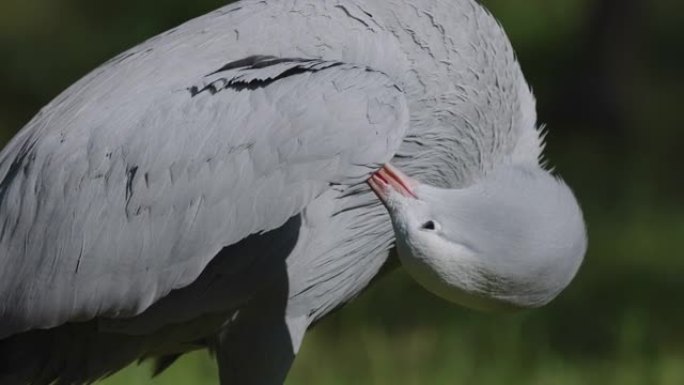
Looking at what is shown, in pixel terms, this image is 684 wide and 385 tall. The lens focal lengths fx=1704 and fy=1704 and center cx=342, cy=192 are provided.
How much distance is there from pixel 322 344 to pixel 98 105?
2233mm

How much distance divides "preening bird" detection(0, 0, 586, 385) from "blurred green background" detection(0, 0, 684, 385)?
4.11ft

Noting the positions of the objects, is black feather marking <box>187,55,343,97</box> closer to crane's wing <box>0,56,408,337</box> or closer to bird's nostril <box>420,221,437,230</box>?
crane's wing <box>0,56,408,337</box>

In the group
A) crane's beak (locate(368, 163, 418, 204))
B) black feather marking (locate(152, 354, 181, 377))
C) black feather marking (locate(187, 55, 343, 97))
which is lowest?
→ black feather marking (locate(152, 354, 181, 377))

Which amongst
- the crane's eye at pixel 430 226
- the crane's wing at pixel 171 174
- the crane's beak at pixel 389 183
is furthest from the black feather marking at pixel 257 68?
the crane's eye at pixel 430 226

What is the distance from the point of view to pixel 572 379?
5.71m

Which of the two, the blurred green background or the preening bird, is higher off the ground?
the preening bird

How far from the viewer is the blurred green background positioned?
5.83 m

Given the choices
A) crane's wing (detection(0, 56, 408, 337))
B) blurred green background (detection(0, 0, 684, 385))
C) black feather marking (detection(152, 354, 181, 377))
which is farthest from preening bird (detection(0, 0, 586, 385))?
blurred green background (detection(0, 0, 684, 385))

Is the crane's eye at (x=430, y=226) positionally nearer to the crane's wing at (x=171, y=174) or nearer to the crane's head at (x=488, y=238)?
the crane's head at (x=488, y=238)

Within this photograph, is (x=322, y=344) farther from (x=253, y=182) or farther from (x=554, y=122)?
(x=554, y=122)

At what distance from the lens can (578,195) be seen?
26.1ft

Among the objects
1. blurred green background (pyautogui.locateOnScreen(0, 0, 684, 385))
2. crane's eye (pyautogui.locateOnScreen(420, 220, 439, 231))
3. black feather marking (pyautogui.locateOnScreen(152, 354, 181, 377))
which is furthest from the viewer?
blurred green background (pyautogui.locateOnScreen(0, 0, 684, 385))

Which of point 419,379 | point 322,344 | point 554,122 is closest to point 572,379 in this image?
point 419,379

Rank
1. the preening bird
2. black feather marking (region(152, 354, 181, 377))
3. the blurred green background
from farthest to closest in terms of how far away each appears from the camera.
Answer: the blurred green background
black feather marking (region(152, 354, 181, 377))
the preening bird
